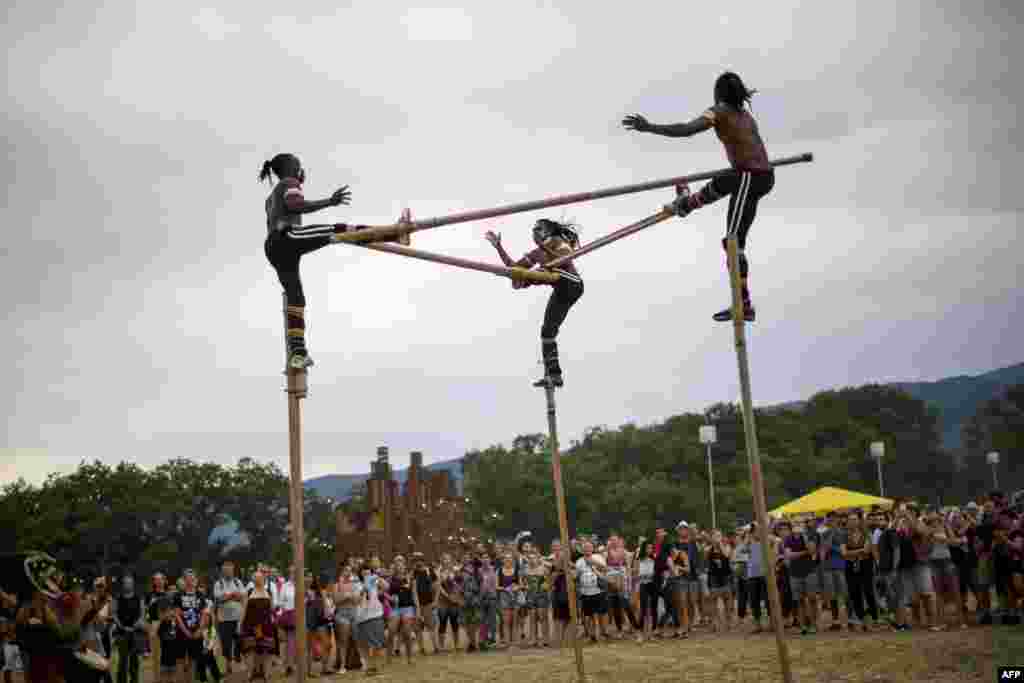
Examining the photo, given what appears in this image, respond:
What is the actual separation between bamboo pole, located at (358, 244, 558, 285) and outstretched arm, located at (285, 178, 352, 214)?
54 centimetres

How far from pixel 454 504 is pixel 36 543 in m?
21.2

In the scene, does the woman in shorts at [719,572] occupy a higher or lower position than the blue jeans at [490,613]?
higher

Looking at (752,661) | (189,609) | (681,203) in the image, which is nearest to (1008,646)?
(752,661)

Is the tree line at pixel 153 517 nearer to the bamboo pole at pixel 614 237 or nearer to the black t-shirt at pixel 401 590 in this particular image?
the black t-shirt at pixel 401 590

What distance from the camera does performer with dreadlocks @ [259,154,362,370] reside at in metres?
Result: 8.13

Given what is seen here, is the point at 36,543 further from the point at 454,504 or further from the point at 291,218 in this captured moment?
the point at 291,218

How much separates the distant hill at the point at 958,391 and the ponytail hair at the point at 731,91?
159 meters

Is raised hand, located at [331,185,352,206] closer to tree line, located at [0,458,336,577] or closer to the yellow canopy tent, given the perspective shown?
the yellow canopy tent

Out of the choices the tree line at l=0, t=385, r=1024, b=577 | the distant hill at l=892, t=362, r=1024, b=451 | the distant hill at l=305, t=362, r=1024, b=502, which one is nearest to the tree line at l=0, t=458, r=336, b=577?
the tree line at l=0, t=385, r=1024, b=577

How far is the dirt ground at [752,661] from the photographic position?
11.3 metres

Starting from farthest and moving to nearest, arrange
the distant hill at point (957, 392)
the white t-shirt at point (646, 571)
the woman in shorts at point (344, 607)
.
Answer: the distant hill at point (957, 392)
the white t-shirt at point (646, 571)
the woman in shorts at point (344, 607)

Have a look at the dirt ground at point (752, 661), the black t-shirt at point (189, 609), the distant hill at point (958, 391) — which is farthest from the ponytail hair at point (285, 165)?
the distant hill at point (958, 391)

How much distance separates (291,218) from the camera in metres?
8.20

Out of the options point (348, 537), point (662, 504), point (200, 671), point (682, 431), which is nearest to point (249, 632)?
point (200, 671)
